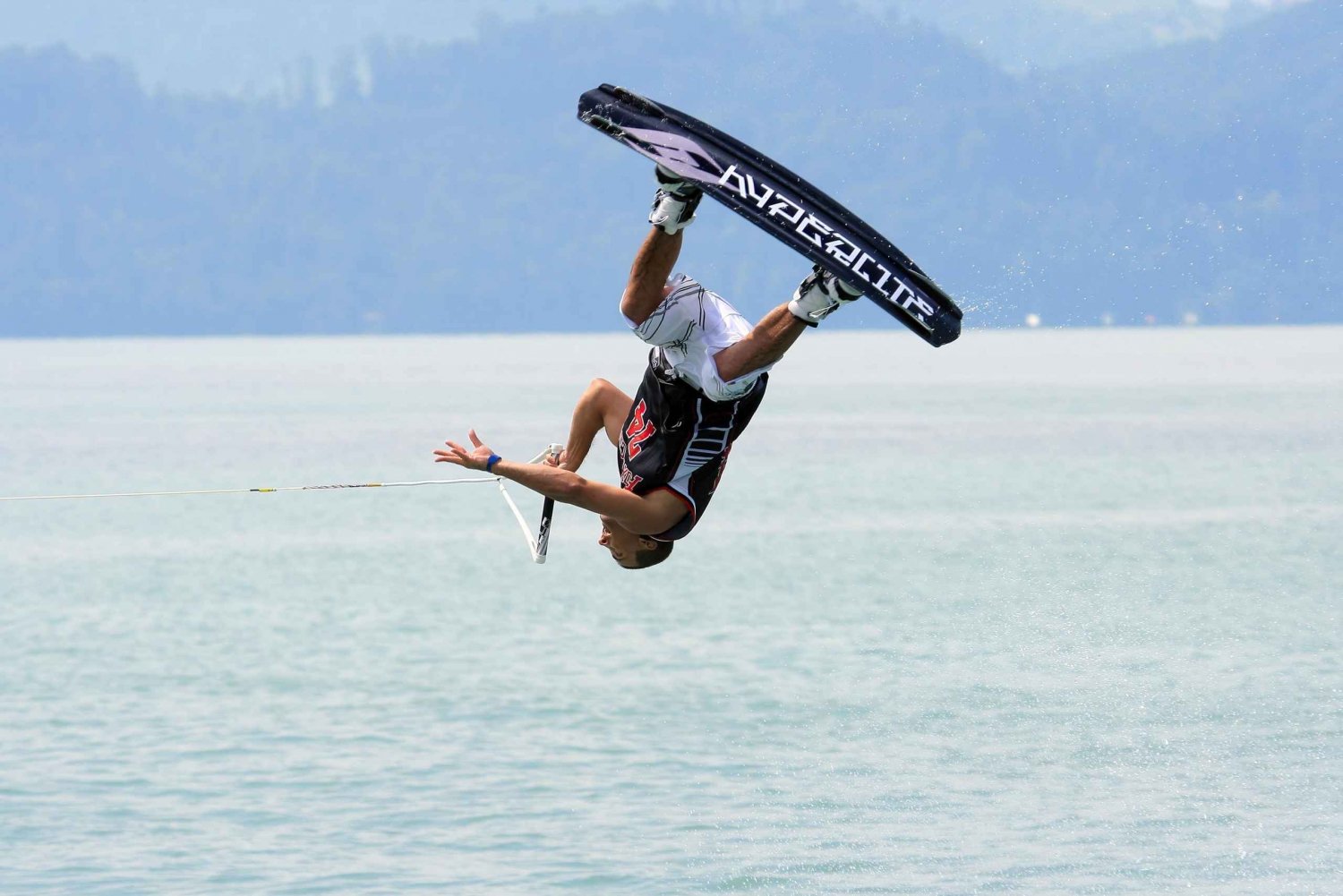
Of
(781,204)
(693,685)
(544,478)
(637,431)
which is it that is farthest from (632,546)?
(693,685)

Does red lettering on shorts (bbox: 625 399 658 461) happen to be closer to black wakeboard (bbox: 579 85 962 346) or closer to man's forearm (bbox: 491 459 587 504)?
man's forearm (bbox: 491 459 587 504)

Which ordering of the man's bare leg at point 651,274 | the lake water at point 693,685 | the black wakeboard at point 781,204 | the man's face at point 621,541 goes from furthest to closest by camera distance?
the lake water at point 693,685 → the man's face at point 621,541 → the man's bare leg at point 651,274 → the black wakeboard at point 781,204

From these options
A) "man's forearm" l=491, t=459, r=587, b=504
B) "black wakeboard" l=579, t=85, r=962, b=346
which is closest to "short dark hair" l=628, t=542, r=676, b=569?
"man's forearm" l=491, t=459, r=587, b=504

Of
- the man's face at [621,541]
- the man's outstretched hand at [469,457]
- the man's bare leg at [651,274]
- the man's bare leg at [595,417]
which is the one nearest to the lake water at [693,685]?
the man's face at [621,541]

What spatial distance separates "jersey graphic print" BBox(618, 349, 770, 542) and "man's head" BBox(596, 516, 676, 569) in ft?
0.71

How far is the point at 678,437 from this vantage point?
35.3 feet

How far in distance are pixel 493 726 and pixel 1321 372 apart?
103444 mm

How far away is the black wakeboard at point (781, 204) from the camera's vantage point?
916cm

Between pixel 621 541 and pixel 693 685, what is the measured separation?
1424 cm

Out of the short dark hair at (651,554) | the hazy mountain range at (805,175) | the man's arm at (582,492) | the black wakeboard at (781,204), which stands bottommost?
the hazy mountain range at (805,175)

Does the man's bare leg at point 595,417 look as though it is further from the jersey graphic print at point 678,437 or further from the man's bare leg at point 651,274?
the man's bare leg at point 651,274

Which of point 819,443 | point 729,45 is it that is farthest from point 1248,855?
point 729,45

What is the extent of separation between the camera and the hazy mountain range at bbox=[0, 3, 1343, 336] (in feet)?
418

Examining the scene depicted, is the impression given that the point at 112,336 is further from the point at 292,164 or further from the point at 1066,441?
the point at 1066,441
